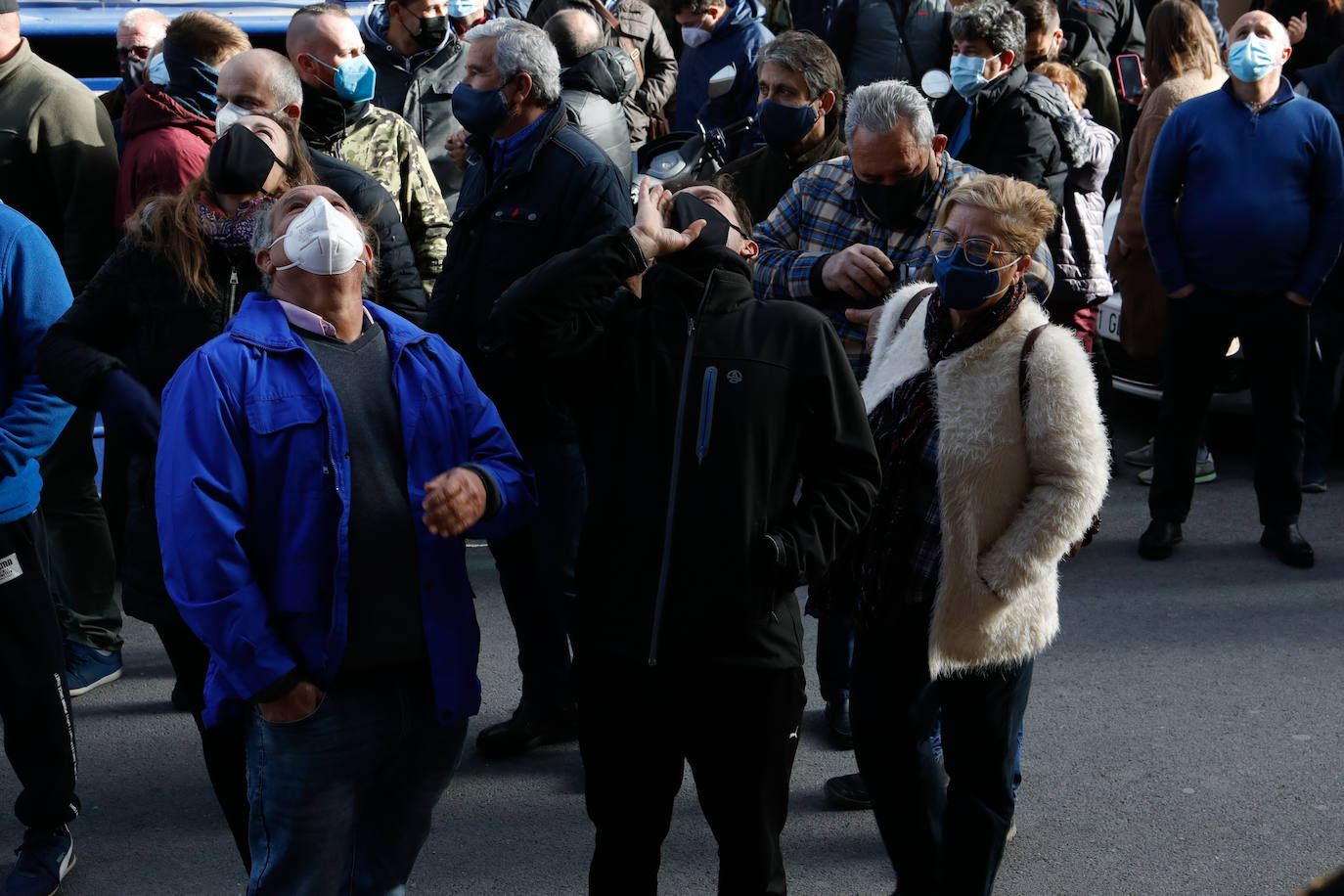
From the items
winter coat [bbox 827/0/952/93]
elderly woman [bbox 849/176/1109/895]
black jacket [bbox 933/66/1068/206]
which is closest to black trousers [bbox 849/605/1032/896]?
elderly woman [bbox 849/176/1109/895]

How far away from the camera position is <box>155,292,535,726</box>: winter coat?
259cm

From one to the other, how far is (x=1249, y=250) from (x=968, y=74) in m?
1.39

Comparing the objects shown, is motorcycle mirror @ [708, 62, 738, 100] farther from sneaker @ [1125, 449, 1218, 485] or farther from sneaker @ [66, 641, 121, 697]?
sneaker @ [66, 641, 121, 697]

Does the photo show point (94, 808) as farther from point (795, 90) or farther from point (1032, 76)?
point (1032, 76)

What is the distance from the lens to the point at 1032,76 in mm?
5637

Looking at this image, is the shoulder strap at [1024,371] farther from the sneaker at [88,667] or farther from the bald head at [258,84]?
the sneaker at [88,667]

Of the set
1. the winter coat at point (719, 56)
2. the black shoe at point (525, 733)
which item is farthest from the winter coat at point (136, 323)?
the winter coat at point (719, 56)

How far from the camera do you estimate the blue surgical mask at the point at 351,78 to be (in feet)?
16.1

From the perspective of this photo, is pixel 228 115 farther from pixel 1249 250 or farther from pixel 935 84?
pixel 1249 250

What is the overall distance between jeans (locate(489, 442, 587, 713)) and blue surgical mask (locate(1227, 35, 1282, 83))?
324 centimetres

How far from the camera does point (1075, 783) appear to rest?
168 inches

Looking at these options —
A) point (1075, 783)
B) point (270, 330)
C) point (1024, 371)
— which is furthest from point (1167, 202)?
point (270, 330)

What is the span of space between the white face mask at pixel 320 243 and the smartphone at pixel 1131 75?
6245mm

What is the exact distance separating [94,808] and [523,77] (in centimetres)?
251
